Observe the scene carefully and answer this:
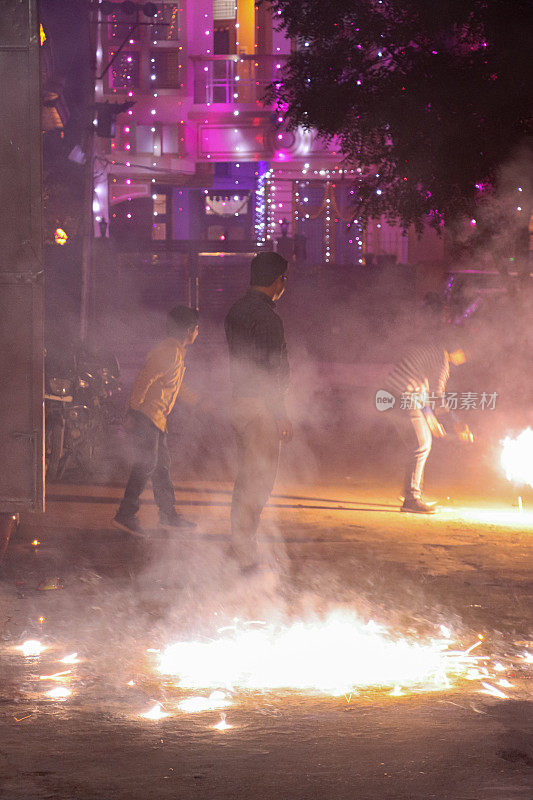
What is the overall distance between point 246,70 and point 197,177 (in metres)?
4.32

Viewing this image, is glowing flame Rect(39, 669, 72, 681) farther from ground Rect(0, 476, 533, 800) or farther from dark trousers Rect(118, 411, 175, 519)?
dark trousers Rect(118, 411, 175, 519)

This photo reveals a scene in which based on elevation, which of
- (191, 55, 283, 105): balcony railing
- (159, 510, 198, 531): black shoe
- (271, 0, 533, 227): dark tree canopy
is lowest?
(159, 510, 198, 531): black shoe

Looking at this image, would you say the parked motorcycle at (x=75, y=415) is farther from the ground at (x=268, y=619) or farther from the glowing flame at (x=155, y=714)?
the glowing flame at (x=155, y=714)

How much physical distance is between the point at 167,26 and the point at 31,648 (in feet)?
114

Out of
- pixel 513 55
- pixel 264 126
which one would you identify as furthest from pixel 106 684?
pixel 264 126

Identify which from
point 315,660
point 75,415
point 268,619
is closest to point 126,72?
point 75,415

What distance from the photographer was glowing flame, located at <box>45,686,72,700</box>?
4371mm

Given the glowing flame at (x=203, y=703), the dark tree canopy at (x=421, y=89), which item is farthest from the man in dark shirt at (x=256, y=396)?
the dark tree canopy at (x=421, y=89)

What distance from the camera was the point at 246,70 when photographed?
35.9 metres

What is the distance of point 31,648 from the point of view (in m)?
5.08

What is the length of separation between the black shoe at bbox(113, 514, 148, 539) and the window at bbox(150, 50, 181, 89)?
1235 inches

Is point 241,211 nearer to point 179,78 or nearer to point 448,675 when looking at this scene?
point 179,78

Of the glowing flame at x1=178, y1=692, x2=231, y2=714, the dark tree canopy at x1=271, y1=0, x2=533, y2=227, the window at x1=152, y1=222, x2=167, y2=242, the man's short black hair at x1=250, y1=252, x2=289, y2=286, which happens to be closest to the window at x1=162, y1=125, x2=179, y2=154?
the window at x1=152, y1=222, x2=167, y2=242

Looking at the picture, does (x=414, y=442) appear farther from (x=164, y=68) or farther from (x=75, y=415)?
(x=164, y=68)
